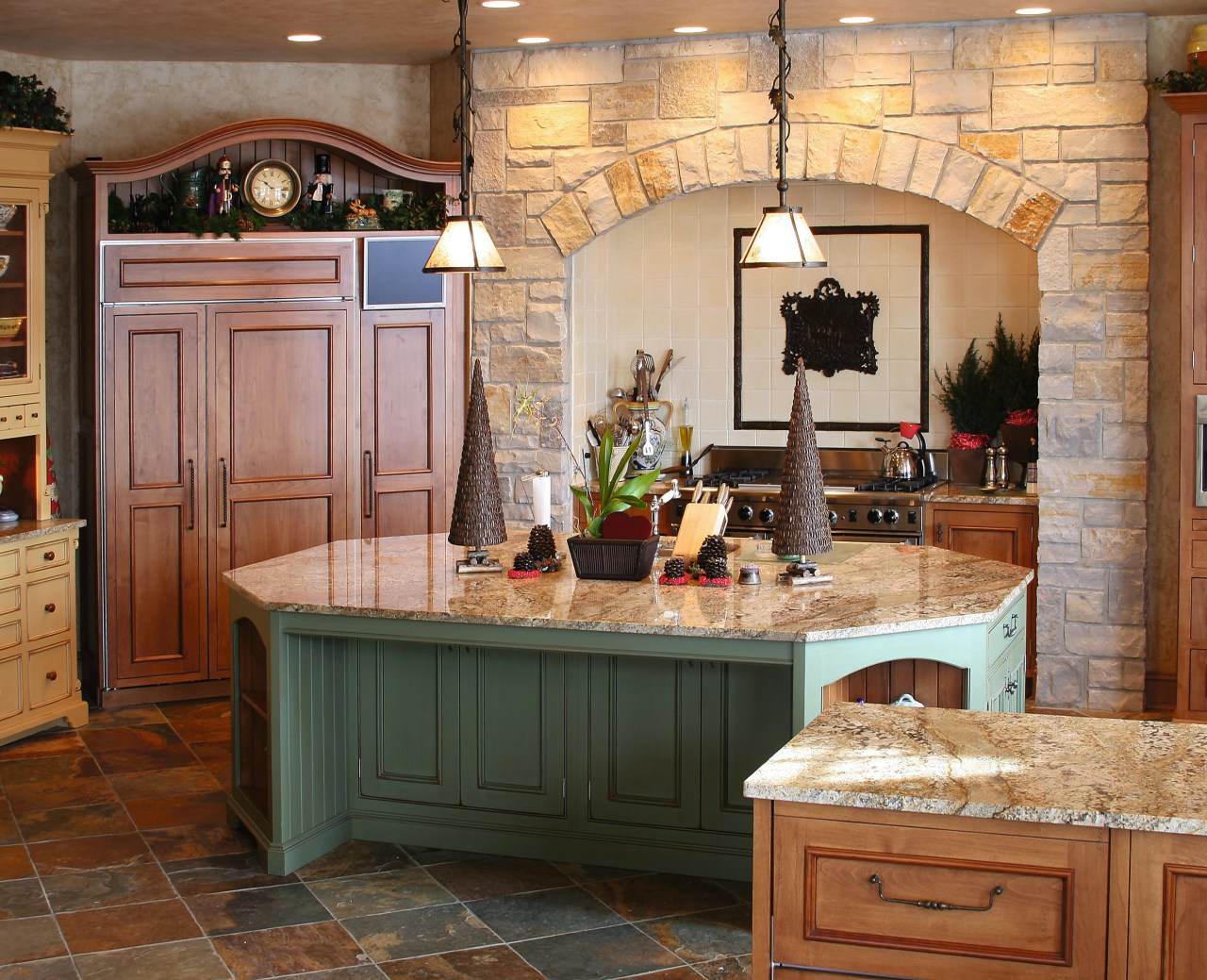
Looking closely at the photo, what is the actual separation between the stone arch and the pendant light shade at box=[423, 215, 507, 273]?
7.91 feet

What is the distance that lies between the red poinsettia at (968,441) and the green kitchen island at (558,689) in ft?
7.85

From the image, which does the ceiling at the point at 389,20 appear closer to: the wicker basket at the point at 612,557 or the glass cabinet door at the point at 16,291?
the glass cabinet door at the point at 16,291

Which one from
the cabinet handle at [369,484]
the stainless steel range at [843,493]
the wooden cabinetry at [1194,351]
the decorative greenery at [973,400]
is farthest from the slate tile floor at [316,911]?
the decorative greenery at [973,400]

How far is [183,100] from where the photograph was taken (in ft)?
23.1

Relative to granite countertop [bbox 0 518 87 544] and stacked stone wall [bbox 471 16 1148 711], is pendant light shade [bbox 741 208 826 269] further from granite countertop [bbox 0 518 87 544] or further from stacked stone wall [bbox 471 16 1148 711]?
granite countertop [bbox 0 518 87 544]

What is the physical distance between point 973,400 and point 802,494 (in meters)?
3.21

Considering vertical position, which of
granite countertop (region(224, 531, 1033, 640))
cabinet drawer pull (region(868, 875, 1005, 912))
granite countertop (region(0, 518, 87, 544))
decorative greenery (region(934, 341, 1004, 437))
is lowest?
cabinet drawer pull (region(868, 875, 1005, 912))

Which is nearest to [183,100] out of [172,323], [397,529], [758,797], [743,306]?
[172,323]

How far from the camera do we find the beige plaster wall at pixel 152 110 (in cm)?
681

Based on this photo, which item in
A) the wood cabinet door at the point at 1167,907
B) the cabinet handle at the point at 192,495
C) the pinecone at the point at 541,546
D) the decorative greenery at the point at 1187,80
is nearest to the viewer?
the wood cabinet door at the point at 1167,907

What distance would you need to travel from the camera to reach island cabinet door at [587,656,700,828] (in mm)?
4305

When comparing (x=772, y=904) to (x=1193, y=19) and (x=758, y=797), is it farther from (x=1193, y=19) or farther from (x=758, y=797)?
(x=1193, y=19)

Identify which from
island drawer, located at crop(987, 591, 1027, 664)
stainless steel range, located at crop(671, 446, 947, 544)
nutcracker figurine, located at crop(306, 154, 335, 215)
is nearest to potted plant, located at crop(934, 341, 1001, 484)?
stainless steel range, located at crop(671, 446, 947, 544)

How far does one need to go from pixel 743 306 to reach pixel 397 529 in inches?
88.2
